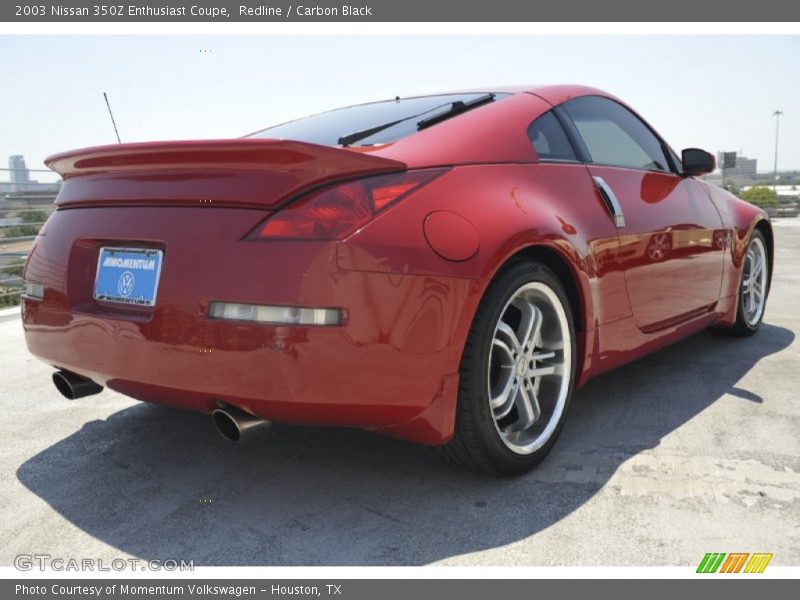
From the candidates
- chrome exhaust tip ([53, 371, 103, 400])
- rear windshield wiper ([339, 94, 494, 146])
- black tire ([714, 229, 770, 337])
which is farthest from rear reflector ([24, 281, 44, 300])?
black tire ([714, 229, 770, 337])

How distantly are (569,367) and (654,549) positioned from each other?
83 cm

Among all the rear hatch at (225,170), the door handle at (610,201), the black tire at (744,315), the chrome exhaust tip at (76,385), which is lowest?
the black tire at (744,315)

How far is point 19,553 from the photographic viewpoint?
207 cm

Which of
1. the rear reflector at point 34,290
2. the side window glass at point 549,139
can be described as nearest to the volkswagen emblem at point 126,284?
the rear reflector at point 34,290

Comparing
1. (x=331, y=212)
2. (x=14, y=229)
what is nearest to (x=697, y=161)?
(x=331, y=212)

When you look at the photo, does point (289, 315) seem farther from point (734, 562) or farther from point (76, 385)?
point (734, 562)

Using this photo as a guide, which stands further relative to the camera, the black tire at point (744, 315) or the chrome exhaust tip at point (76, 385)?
the black tire at point (744, 315)

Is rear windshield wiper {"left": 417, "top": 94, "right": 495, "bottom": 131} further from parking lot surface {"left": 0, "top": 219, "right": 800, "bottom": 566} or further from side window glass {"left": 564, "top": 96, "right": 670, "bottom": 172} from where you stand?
parking lot surface {"left": 0, "top": 219, "right": 800, "bottom": 566}

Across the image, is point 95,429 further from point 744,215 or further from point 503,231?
point 744,215

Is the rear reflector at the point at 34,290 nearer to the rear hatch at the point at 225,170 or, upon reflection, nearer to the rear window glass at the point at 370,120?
the rear hatch at the point at 225,170

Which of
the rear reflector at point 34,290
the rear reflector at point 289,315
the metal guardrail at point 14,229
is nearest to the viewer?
the rear reflector at point 289,315

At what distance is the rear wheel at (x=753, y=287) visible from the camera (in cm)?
458

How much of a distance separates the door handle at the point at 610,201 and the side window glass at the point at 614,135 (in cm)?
14

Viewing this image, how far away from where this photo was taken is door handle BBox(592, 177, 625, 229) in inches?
116
